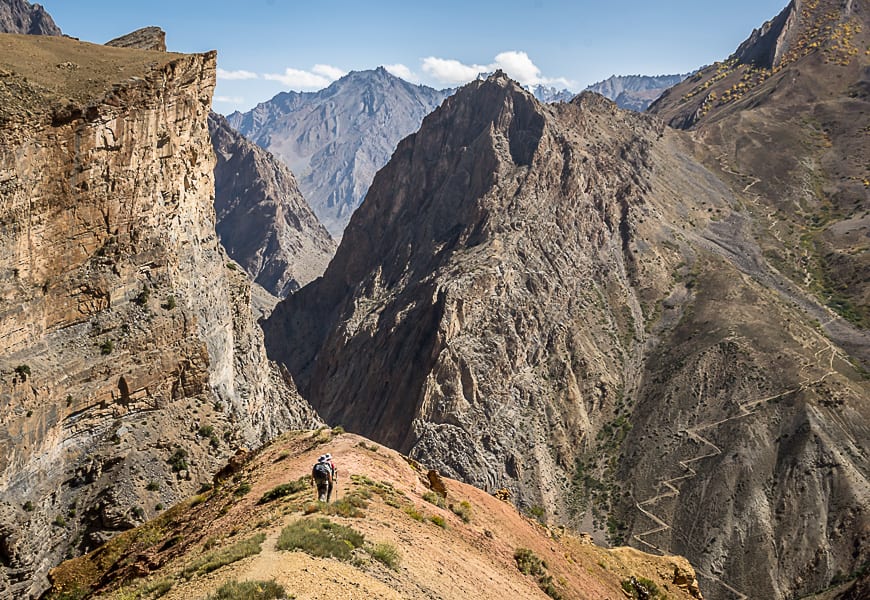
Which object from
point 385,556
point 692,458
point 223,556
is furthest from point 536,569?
point 692,458

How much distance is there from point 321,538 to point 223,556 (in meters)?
2.63

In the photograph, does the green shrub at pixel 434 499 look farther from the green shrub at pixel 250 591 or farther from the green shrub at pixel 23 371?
the green shrub at pixel 23 371

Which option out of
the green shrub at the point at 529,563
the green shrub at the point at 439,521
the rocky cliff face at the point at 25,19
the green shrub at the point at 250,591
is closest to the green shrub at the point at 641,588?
the green shrub at the point at 529,563

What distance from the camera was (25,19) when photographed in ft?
578

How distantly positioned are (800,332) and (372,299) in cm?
7569

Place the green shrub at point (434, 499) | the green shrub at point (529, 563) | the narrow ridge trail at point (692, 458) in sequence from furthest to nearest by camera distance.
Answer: the narrow ridge trail at point (692, 458) → the green shrub at point (434, 499) → the green shrub at point (529, 563)

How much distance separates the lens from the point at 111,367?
34.9 m

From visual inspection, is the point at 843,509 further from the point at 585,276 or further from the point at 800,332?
the point at 585,276

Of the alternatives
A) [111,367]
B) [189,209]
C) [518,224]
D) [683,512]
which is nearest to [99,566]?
[111,367]

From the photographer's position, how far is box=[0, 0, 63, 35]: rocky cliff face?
167 metres

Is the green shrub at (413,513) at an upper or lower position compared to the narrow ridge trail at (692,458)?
upper

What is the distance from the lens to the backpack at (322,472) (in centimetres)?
2167

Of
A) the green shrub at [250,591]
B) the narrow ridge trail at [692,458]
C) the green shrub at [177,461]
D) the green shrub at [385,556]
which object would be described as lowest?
the narrow ridge trail at [692,458]

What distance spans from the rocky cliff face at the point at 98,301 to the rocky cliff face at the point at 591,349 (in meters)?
55.7
